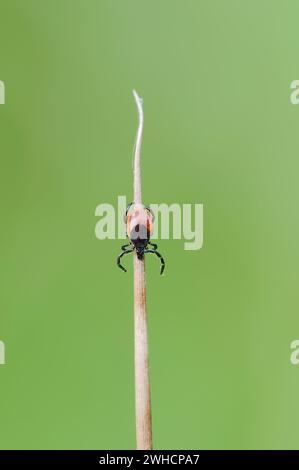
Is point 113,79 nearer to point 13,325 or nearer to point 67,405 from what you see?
point 13,325

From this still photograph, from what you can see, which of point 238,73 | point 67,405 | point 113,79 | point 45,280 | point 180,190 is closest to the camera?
point 67,405

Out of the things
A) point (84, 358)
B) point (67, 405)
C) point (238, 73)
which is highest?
point (238, 73)

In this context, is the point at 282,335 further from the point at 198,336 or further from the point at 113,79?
the point at 113,79

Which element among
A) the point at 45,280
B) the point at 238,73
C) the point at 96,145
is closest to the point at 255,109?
the point at 238,73

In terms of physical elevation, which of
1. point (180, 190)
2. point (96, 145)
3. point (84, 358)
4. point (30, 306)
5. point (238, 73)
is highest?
point (238, 73)

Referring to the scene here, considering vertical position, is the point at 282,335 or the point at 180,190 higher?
the point at 180,190

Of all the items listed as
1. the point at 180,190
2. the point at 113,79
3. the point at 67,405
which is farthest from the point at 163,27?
the point at 67,405

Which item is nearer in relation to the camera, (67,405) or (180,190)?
(67,405)

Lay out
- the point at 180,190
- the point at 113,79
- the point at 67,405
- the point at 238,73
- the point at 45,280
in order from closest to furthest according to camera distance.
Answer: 1. the point at 67,405
2. the point at 45,280
3. the point at 180,190
4. the point at 113,79
5. the point at 238,73

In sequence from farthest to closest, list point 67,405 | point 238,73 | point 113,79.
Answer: point 238,73
point 113,79
point 67,405
